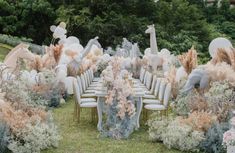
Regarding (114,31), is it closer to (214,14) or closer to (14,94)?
(214,14)

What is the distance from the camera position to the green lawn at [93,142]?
8.14 metres

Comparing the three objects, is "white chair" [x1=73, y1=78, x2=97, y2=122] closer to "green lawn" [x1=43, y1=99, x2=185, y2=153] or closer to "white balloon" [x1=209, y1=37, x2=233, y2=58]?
"green lawn" [x1=43, y1=99, x2=185, y2=153]

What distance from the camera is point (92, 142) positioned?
339 inches

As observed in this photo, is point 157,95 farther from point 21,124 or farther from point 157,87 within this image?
point 21,124

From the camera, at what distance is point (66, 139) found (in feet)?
28.9

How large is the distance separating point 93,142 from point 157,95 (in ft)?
9.62

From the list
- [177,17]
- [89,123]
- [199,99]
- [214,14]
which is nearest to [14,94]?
[89,123]

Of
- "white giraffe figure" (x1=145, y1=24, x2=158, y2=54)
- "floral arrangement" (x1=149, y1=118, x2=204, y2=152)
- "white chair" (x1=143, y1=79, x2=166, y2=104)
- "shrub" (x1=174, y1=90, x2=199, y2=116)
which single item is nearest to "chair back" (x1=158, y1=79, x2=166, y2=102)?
"white chair" (x1=143, y1=79, x2=166, y2=104)

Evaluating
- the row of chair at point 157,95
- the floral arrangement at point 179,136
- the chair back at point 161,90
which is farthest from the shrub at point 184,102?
the floral arrangement at point 179,136

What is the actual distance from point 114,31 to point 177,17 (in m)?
3.75

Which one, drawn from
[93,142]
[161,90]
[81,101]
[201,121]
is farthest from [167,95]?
[93,142]

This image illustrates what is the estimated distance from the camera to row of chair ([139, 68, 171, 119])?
990cm

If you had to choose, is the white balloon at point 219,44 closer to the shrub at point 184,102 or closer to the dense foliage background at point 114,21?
the shrub at point 184,102

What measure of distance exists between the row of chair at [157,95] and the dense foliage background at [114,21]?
45.2 feet
